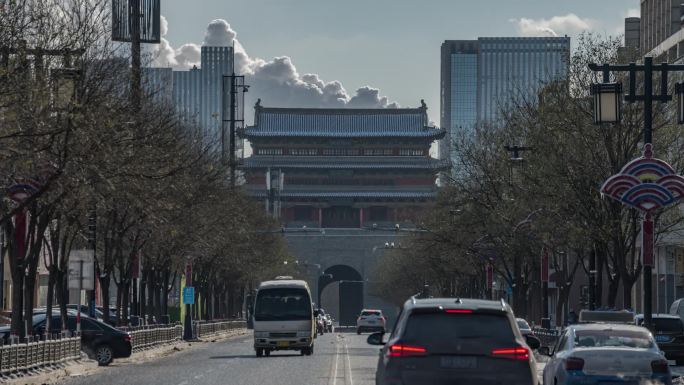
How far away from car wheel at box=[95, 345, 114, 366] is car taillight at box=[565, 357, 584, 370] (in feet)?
75.8

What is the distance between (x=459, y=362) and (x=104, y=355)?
2720 centimetres

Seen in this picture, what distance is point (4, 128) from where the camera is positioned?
1180 inches

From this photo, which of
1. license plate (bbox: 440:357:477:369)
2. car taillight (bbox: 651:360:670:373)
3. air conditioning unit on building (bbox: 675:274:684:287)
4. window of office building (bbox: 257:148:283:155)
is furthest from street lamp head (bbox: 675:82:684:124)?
window of office building (bbox: 257:148:283:155)

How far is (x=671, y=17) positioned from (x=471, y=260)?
101ft

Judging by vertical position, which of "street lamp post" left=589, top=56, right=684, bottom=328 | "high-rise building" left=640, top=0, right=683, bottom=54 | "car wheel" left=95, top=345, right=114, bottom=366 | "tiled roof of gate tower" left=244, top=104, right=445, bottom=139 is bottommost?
"car wheel" left=95, top=345, right=114, bottom=366

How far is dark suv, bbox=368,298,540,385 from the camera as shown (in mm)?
18234

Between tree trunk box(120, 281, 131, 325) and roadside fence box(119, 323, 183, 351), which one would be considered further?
tree trunk box(120, 281, 131, 325)

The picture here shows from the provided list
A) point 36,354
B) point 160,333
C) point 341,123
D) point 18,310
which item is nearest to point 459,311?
point 36,354

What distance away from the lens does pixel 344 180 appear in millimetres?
155750

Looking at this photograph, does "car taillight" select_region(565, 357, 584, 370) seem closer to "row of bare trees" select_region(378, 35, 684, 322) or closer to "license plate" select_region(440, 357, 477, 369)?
"license plate" select_region(440, 357, 477, 369)

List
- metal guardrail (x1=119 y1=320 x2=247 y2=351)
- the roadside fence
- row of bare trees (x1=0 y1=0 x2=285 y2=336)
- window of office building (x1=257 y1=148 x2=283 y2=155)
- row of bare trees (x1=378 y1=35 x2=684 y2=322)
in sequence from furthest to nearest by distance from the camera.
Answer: window of office building (x1=257 y1=148 x2=283 y2=155)
metal guardrail (x1=119 y1=320 x2=247 y2=351)
the roadside fence
row of bare trees (x1=378 y1=35 x2=684 y2=322)
row of bare trees (x1=0 y1=0 x2=285 y2=336)

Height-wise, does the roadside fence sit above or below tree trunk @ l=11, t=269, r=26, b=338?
below

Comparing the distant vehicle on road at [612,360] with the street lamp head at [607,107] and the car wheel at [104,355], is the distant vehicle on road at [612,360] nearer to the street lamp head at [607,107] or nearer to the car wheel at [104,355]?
the street lamp head at [607,107]

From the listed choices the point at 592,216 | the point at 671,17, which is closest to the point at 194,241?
the point at 592,216
